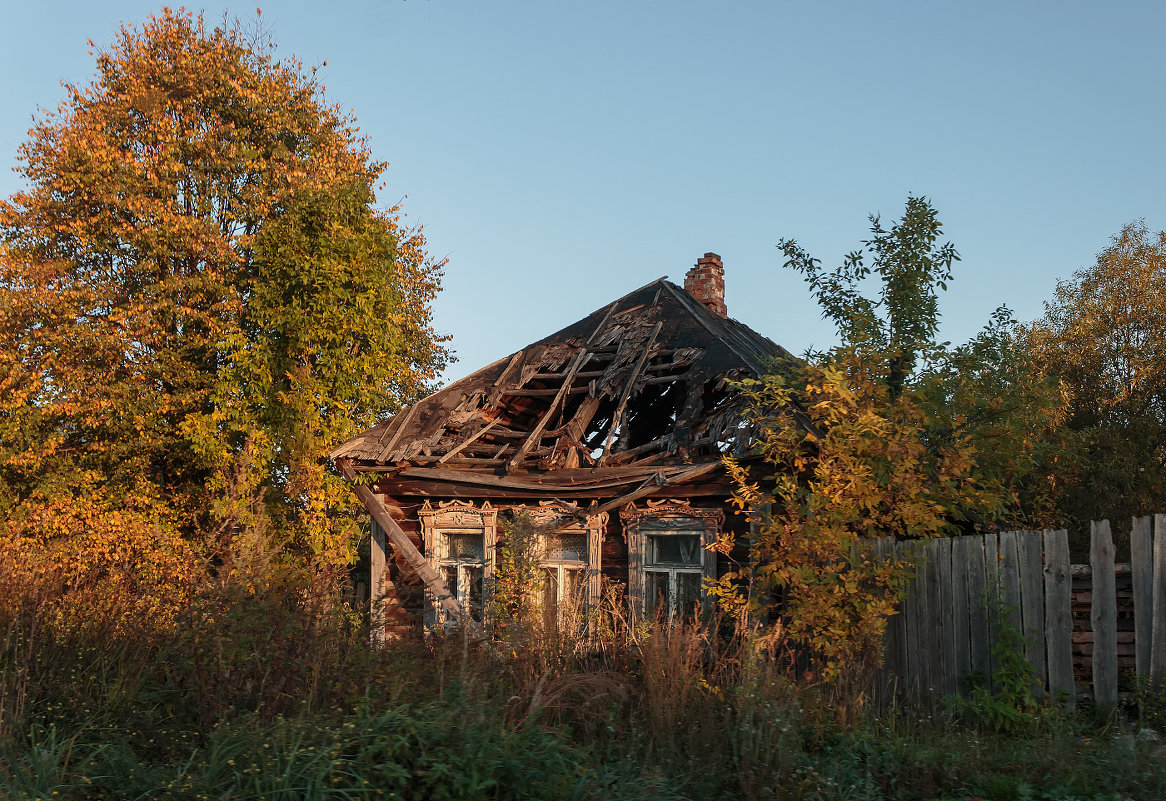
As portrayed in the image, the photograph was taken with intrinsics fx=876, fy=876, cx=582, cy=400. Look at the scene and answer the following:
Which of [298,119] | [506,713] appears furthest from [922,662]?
[298,119]

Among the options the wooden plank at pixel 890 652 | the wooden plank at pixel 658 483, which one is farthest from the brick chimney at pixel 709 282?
the wooden plank at pixel 890 652

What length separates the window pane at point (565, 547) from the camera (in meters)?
11.0

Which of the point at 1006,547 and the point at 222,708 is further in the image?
the point at 1006,547

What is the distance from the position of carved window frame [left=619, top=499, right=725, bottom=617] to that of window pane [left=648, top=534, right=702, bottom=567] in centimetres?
12

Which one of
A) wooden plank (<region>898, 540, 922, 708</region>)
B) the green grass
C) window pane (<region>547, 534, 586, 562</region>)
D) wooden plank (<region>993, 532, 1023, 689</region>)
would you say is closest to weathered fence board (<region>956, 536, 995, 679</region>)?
wooden plank (<region>993, 532, 1023, 689</region>)

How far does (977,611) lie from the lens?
760 centimetres

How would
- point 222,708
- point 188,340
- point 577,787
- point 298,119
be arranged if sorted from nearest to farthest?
point 577,787 → point 222,708 → point 188,340 → point 298,119

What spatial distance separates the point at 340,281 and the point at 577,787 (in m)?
11.4

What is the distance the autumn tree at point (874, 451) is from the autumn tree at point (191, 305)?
748 cm

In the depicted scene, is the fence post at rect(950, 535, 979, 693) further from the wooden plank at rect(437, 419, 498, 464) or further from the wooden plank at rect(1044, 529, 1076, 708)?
the wooden plank at rect(437, 419, 498, 464)

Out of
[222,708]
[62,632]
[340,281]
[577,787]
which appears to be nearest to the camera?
[577,787]

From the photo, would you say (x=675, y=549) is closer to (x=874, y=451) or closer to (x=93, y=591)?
(x=874, y=451)

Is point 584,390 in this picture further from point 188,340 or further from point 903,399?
point 188,340

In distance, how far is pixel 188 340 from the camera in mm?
16109
